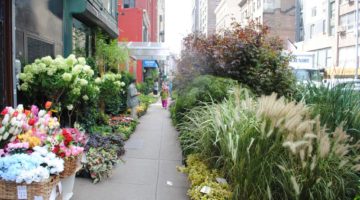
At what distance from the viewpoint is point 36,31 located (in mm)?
7461

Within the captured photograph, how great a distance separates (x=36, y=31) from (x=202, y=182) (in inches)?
178

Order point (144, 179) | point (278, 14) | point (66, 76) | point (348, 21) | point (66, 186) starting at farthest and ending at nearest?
1. point (278, 14)
2. point (348, 21)
3. point (144, 179)
4. point (66, 76)
5. point (66, 186)

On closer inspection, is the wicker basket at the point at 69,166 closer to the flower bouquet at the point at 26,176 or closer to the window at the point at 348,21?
the flower bouquet at the point at 26,176

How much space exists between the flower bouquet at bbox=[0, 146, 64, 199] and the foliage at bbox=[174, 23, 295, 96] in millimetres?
6712

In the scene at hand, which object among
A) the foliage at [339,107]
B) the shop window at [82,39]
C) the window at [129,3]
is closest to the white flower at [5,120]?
the foliage at [339,107]

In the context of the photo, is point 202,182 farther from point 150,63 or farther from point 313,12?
point 313,12

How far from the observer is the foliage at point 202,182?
15.7 ft

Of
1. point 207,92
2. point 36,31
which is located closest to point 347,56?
point 207,92

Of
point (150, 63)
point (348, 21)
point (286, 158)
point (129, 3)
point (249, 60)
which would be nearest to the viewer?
point (286, 158)

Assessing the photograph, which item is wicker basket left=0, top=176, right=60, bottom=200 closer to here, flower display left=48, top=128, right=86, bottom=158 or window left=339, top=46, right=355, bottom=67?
flower display left=48, top=128, right=86, bottom=158

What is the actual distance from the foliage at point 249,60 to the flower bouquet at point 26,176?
6.71m

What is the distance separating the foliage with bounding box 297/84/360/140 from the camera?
5840mm

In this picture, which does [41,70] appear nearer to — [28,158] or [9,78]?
[9,78]

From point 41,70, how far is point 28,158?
272cm
